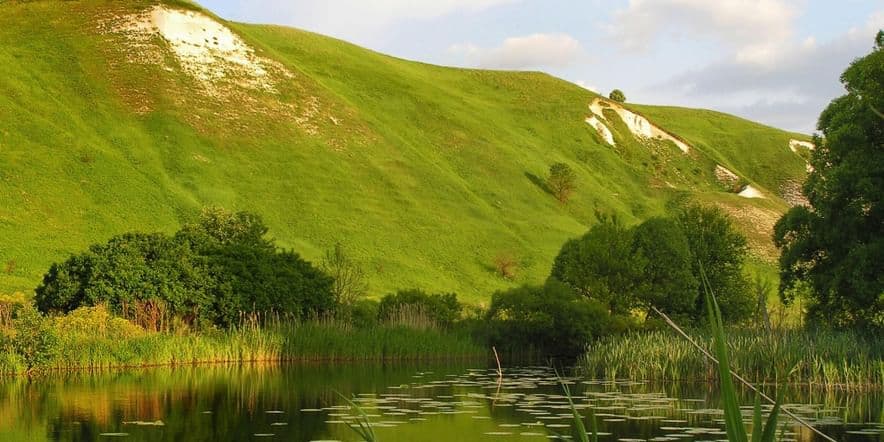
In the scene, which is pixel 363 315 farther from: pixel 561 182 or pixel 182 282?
pixel 561 182

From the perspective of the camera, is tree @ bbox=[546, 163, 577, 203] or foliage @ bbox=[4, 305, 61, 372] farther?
tree @ bbox=[546, 163, 577, 203]

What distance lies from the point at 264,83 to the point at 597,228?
6244 cm

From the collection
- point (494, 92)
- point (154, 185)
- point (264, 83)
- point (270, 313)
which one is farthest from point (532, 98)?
point (270, 313)

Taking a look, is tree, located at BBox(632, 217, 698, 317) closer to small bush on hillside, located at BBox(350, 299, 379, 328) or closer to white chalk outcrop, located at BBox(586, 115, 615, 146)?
small bush on hillside, located at BBox(350, 299, 379, 328)

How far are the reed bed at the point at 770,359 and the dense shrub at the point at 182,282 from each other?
601 inches

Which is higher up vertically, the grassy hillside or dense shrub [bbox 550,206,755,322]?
the grassy hillside

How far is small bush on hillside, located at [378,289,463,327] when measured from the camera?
46375mm

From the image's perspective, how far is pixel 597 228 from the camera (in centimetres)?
5475

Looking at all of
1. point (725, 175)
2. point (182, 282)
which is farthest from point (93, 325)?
point (725, 175)

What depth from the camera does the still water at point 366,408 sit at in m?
19.6

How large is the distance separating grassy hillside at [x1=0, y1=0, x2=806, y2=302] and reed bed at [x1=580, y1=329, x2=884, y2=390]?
1490 inches

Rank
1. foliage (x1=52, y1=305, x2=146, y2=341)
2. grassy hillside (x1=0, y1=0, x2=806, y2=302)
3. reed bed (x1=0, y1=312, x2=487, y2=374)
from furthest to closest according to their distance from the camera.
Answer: grassy hillside (x1=0, y1=0, x2=806, y2=302), foliage (x1=52, y1=305, x2=146, y2=341), reed bed (x1=0, y1=312, x2=487, y2=374)

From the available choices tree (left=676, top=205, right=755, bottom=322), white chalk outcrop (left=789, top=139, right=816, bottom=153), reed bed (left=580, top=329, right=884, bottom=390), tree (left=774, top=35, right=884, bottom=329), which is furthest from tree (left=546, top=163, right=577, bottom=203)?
white chalk outcrop (left=789, top=139, right=816, bottom=153)

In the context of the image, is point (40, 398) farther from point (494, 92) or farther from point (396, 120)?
point (494, 92)
